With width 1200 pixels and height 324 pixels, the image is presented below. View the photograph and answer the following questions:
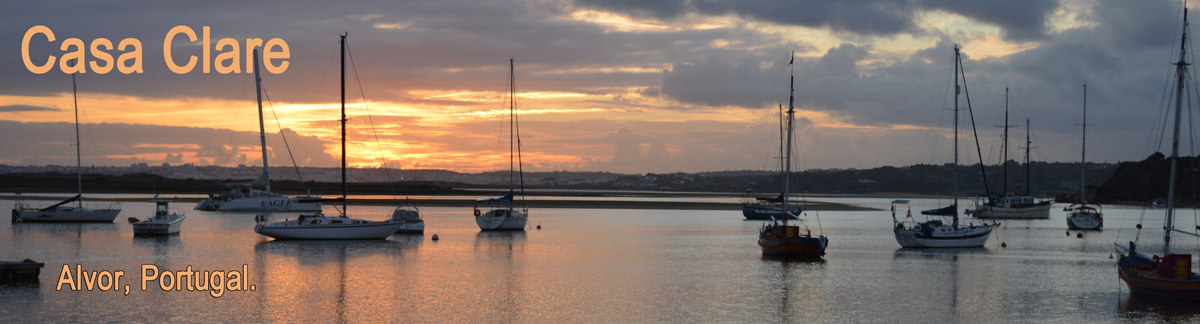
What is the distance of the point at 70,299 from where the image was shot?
92.2 ft

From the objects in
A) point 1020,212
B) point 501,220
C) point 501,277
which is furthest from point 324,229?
point 1020,212

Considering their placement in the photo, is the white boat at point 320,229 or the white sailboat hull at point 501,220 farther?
the white sailboat hull at point 501,220

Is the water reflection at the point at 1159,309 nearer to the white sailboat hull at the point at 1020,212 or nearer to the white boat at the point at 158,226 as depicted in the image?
the white boat at the point at 158,226

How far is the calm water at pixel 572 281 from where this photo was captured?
91.2ft

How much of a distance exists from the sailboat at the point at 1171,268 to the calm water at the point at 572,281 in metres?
0.80

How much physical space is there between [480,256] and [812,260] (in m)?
15.9

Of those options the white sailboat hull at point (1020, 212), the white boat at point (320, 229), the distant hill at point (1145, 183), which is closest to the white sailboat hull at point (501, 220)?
the white boat at point (320, 229)

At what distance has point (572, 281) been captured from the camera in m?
36.4

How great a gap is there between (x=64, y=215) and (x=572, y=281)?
46.5m

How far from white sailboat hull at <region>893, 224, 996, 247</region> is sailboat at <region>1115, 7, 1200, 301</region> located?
21.3 metres

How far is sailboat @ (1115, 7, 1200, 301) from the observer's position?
30438 millimetres

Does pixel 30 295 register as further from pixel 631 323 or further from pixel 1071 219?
pixel 1071 219

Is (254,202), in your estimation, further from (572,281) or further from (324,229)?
(572,281)

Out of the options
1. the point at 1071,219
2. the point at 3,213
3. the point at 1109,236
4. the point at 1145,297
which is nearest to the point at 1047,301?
the point at 1145,297
